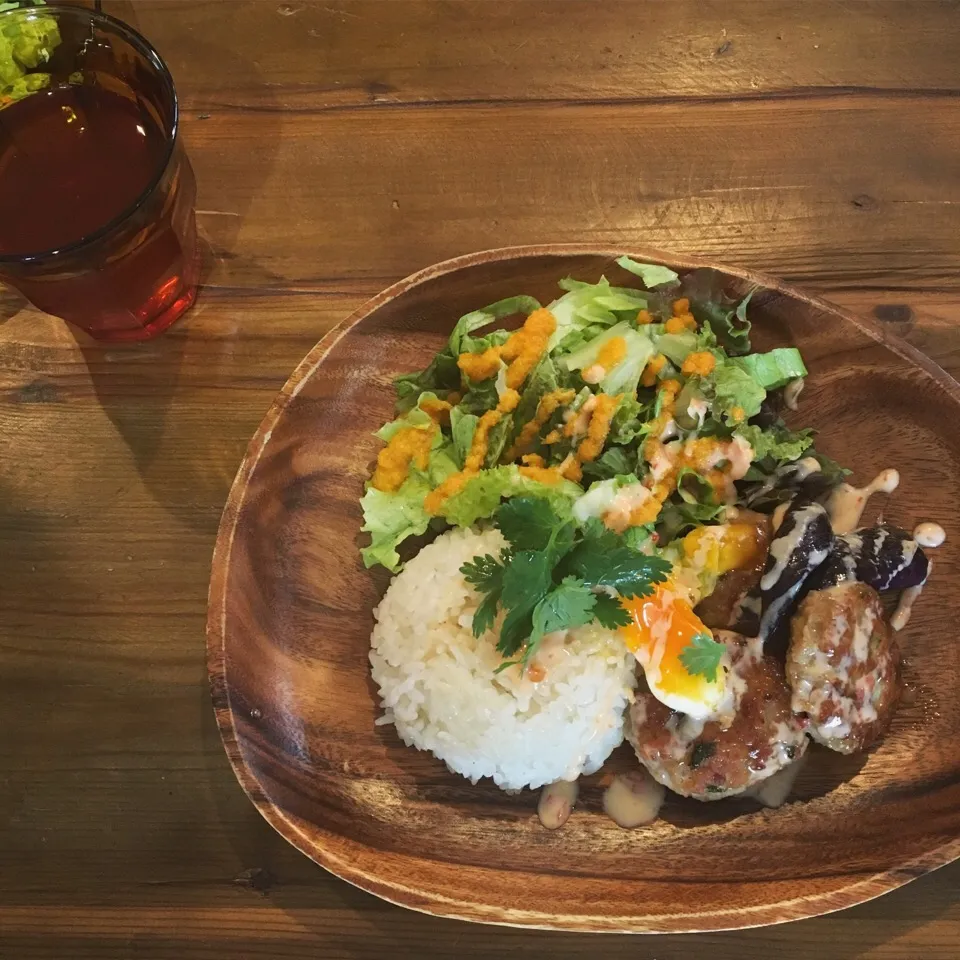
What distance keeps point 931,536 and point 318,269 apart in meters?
1.52

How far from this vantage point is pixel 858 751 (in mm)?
1648

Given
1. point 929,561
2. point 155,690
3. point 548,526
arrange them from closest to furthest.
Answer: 1. point 548,526
2. point 929,561
3. point 155,690

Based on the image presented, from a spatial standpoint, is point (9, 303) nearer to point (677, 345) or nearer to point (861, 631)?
point (677, 345)

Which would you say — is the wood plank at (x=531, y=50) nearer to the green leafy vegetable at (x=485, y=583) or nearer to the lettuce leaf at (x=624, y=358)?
the lettuce leaf at (x=624, y=358)

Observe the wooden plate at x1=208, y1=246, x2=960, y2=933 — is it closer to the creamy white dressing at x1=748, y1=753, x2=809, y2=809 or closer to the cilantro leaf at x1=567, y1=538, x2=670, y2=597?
the creamy white dressing at x1=748, y1=753, x2=809, y2=809

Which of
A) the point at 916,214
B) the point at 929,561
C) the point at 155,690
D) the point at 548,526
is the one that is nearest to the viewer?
the point at 548,526

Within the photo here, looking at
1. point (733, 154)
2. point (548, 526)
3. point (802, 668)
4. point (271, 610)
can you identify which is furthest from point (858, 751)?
point (733, 154)

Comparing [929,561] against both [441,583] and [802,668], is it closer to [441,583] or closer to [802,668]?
[802,668]

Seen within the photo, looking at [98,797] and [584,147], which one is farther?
[584,147]

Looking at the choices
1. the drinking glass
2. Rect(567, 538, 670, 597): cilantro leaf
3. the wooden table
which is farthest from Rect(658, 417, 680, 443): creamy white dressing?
the drinking glass

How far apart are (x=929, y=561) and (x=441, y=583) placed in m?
1.02

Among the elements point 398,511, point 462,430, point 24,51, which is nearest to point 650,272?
point 462,430

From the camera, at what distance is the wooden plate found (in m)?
1.55

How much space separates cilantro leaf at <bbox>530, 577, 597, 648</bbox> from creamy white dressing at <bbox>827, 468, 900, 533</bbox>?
1.96 ft
